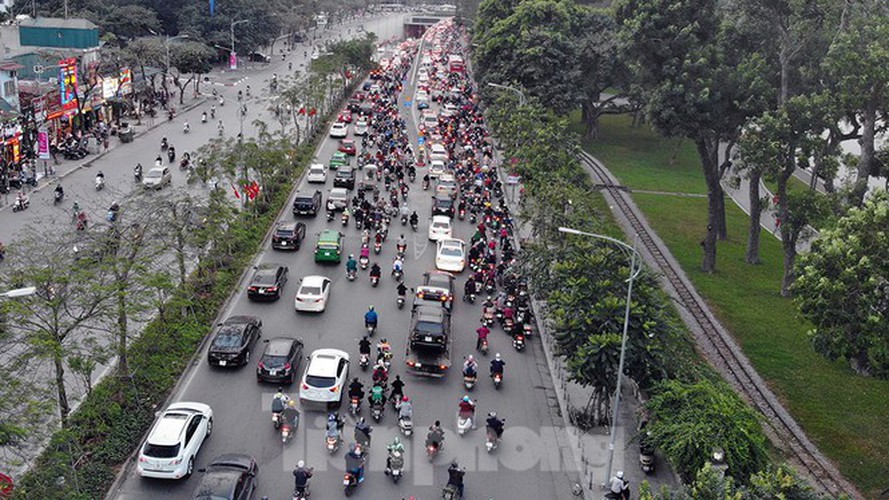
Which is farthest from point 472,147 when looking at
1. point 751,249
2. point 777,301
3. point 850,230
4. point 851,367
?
point 850,230

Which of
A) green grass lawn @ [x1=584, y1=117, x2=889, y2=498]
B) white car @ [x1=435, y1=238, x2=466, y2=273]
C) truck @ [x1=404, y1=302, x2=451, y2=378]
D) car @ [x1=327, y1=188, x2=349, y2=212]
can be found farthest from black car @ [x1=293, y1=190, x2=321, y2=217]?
green grass lawn @ [x1=584, y1=117, x2=889, y2=498]

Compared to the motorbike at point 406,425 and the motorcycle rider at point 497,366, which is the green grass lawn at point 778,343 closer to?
the motorcycle rider at point 497,366

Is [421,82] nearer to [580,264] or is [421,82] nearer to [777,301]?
[777,301]

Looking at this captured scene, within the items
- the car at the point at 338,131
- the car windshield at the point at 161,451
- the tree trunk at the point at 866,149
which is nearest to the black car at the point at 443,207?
the tree trunk at the point at 866,149

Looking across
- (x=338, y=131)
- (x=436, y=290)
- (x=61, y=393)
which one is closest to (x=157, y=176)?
(x=338, y=131)

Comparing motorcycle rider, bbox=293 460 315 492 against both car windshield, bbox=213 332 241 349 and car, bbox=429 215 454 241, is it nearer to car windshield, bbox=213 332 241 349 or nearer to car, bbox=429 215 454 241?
car windshield, bbox=213 332 241 349

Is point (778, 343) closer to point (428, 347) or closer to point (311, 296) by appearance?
point (428, 347)
